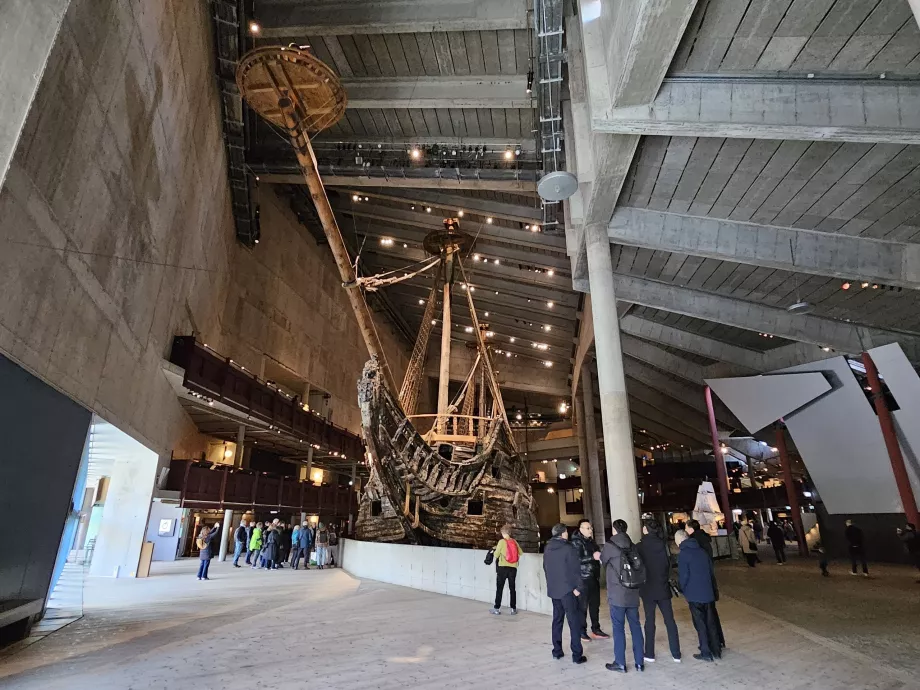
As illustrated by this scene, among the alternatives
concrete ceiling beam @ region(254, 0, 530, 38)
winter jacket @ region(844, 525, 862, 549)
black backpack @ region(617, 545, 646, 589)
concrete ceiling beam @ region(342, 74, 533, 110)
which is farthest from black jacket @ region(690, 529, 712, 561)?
concrete ceiling beam @ region(342, 74, 533, 110)

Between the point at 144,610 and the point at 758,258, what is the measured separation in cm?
1004

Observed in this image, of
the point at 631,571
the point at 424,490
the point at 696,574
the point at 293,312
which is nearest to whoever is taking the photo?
the point at 631,571

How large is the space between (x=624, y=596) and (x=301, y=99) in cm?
854

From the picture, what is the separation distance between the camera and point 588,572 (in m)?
4.57

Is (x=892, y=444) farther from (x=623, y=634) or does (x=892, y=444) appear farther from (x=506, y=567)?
(x=623, y=634)

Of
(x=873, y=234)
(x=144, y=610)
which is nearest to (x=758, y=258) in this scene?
(x=873, y=234)

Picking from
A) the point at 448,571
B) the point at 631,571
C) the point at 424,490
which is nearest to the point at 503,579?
the point at 448,571

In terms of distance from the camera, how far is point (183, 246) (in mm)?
9688

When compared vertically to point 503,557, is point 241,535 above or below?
below

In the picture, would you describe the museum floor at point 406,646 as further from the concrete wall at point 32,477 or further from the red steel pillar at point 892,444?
the red steel pillar at point 892,444

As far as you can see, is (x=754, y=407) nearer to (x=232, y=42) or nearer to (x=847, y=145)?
(x=847, y=145)

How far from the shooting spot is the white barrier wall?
590cm

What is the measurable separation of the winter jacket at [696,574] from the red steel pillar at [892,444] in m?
9.89

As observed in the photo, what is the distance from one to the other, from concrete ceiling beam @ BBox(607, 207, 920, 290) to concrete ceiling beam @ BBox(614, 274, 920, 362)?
8.60 feet
